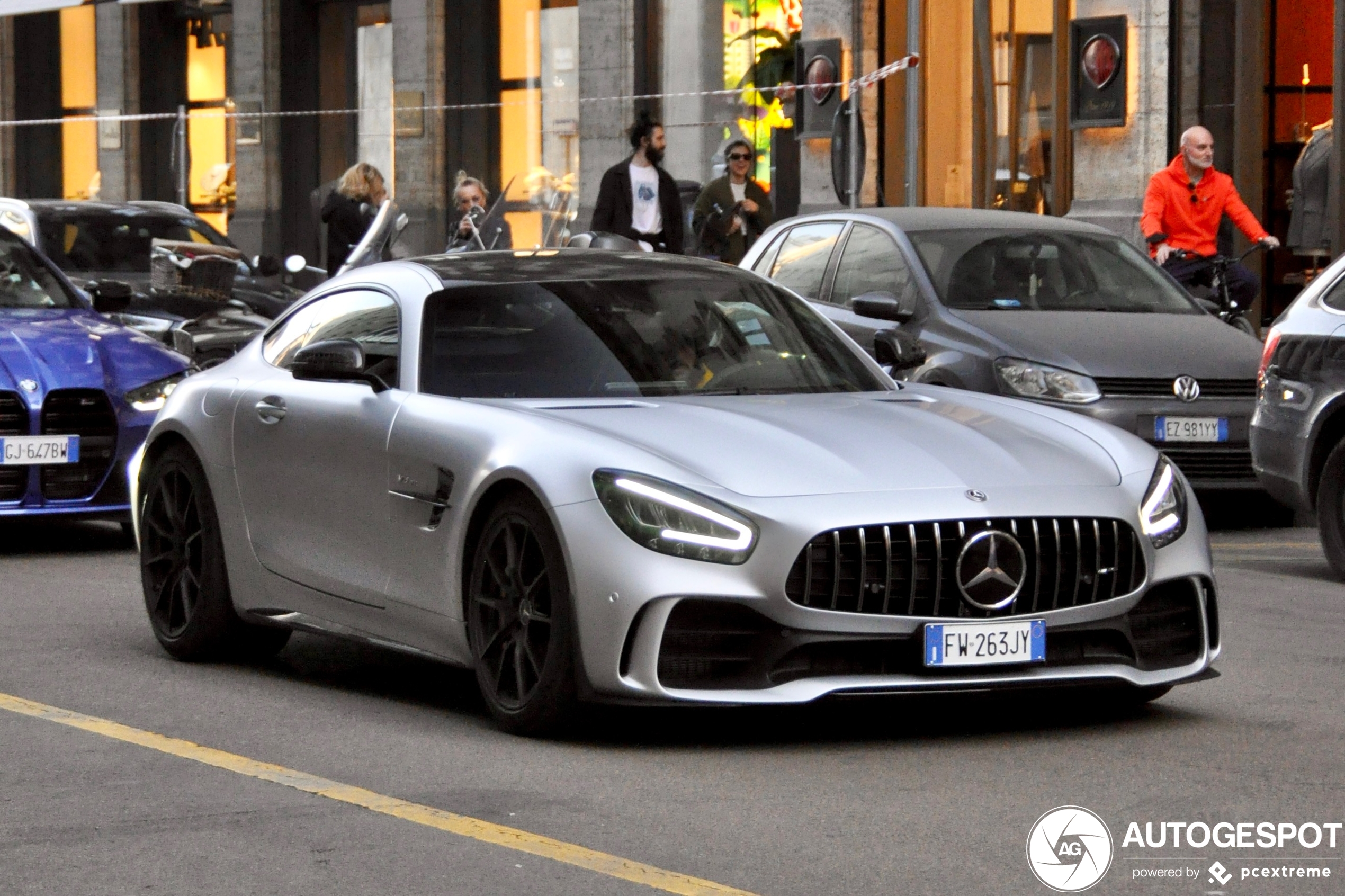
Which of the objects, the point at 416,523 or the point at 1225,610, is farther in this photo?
the point at 1225,610

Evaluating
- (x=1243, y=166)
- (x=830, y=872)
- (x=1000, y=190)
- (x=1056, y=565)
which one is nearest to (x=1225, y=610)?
(x=1056, y=565)

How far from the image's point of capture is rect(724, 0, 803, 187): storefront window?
2598 centimetres

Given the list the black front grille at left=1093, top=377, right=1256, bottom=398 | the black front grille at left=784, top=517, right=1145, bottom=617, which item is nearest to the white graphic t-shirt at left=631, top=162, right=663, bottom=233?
the black front grille at left=1093, top=377, right=1256, bottom=398

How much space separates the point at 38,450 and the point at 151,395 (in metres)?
0.63

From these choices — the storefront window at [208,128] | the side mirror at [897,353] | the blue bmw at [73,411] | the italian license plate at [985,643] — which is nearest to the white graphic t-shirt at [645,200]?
the blue bmw at [73,411]

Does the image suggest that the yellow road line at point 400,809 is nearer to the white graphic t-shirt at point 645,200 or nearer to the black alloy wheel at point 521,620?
the black alloy wheel at point 521,620

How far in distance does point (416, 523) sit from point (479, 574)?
0.40 meters

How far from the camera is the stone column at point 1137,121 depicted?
21.9m

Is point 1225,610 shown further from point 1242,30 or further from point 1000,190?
point 1000,190

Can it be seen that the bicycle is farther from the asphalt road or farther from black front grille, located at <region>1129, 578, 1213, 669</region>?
black front grille, located at <region>1129, 578, 1213, 669</region>

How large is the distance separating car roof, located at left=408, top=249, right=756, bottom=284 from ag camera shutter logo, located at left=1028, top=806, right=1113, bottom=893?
2.72 metres

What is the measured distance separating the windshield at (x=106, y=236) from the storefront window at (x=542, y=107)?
7.80 m

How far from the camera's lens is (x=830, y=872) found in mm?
5398

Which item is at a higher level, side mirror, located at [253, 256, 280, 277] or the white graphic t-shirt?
the white graphic t-shirt
